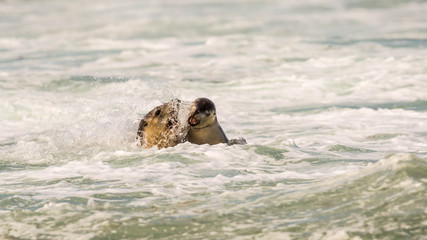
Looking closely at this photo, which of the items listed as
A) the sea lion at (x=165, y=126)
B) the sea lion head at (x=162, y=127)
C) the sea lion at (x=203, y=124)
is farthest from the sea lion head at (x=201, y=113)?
the sea lion head at (x=162, y=127)

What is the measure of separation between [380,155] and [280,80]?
7648 mm

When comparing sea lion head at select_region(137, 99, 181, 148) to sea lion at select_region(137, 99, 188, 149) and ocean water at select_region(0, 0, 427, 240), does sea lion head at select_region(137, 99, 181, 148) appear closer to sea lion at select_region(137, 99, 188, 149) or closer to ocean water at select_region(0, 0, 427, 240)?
sea lion at select_region(137, 99, 188, 149)

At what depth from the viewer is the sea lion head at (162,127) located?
28.1 feet

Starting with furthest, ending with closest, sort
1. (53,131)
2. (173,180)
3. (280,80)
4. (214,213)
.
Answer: (280,80), (53,131), (173,180), (214,213)

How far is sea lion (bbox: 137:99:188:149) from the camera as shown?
8500mm

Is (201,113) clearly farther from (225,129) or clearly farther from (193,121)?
(225,129)

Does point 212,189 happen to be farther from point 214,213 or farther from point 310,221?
point 310,221

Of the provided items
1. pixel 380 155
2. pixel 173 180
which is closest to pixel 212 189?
pixel 173 180

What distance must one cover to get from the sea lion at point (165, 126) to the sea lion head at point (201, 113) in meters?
0.21

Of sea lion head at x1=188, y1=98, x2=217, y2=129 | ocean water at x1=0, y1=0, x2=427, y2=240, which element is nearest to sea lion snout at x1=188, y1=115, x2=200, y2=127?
sea lion head at x1=188, y1=98, x2=217, y2=129

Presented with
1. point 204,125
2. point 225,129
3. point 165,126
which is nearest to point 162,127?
point 165,126

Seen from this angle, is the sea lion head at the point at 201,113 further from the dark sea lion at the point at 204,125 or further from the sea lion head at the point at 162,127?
the sea lion head at the point at 162,127

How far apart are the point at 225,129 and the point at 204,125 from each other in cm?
298

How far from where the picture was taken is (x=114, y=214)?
581cm
